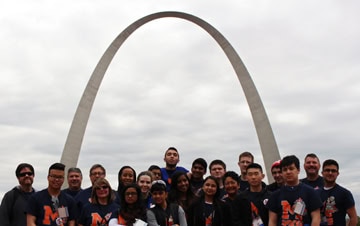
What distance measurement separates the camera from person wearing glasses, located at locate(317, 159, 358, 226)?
7.06 meters

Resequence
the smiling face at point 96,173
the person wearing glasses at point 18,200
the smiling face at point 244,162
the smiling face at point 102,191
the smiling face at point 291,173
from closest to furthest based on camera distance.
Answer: the smiling face at point 291,173 < the smiling face at point 102,191 < the person wearing glasses at point 18,200 < the smiling face at point 96,173 < the smiling face at point 244,162

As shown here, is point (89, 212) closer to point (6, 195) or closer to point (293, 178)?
point (6, 195)

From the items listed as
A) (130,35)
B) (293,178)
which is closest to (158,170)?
(293,178)

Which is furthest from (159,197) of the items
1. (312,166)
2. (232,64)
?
(232,64)

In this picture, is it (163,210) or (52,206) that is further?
(163,210)

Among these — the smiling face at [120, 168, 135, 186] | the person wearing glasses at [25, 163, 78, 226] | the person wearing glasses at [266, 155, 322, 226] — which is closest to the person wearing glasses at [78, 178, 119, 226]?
the person wearing glasses at [25, 163, 78, 226]

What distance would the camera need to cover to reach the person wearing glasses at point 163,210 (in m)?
6.74

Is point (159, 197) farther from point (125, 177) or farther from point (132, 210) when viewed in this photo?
point (125, 177)

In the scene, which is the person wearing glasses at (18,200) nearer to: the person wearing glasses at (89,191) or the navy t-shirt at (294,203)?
the person wearing glasses at (89,191)

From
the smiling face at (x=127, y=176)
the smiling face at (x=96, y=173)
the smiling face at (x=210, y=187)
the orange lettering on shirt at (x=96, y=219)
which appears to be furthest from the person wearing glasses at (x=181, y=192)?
the smiling face at (x=96, y=173)

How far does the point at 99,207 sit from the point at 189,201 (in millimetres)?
1397

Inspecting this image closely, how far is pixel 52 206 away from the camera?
22.0ft

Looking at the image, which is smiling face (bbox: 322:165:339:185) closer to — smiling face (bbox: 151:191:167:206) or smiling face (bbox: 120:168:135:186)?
smiling face (bbox: 151:191:167:206)

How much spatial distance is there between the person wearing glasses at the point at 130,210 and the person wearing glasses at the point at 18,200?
1.76 m
